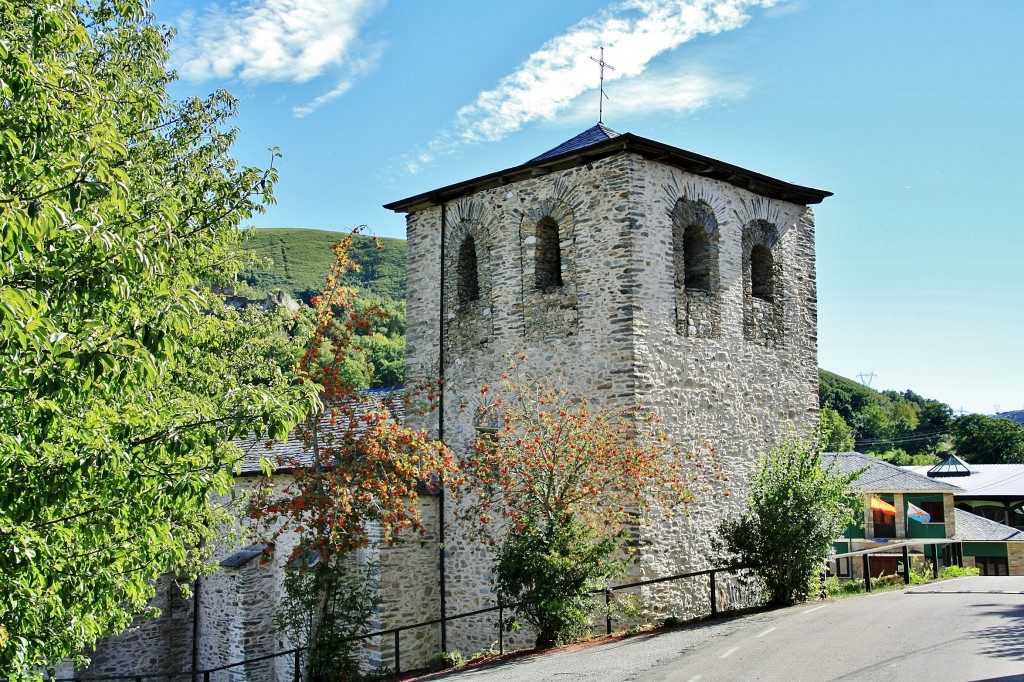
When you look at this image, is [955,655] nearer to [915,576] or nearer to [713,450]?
[713,450]

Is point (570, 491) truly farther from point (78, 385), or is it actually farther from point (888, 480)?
point (888, 480)

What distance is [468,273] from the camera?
1645 cm

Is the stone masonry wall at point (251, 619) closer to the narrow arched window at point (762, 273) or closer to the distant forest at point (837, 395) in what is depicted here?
the narrow arched window at point (762, 273)

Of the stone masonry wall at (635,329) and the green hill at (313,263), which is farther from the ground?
the green hill at (313,263)

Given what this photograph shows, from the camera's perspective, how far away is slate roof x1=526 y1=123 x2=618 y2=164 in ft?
50.0

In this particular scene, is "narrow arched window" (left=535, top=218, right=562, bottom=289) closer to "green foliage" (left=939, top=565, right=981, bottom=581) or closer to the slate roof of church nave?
the slate roof of church nave

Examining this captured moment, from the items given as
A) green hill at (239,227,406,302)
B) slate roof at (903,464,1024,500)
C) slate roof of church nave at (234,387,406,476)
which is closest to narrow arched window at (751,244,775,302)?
slate roof of church nave at (234,387,406,476)

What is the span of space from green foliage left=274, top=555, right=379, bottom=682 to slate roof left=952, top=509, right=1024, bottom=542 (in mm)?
27461

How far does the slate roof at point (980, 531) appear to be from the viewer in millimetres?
32844

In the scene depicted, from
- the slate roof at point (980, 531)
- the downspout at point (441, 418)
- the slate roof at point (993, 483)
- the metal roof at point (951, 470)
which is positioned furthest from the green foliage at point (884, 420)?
the downspout at point (441, 418)

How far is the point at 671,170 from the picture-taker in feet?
47.3

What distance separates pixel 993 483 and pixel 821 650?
38.4 m

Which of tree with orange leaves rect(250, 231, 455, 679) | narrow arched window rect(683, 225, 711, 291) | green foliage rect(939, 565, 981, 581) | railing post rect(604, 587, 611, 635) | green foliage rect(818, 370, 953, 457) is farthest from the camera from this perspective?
green foliage rect(818, 370, 953, 457)

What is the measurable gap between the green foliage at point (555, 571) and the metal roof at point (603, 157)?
20.4 feet
